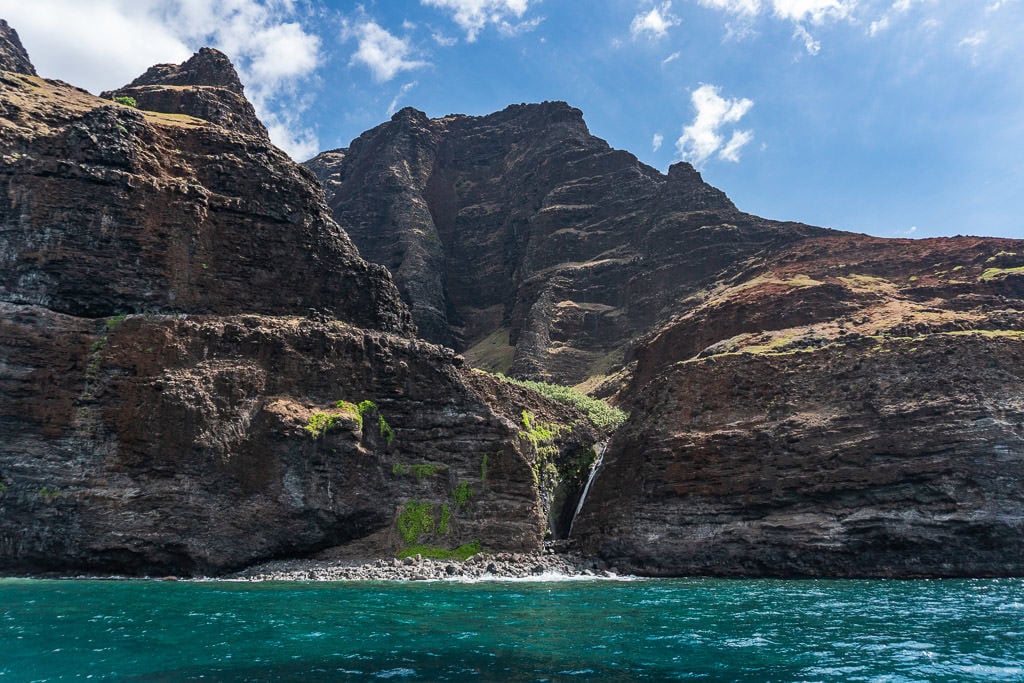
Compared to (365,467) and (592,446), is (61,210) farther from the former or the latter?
(592,446)

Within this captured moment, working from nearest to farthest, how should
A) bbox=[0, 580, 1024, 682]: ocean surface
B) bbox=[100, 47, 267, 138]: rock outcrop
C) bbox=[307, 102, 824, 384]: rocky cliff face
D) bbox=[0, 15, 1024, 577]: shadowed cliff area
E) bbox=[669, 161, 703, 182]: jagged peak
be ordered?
bbox=[0, 580, 1024, 682]: ocean surface, bbox=[0, 15, 1024, 577]: shadowed cliff area, bbox=[100, 47, 267, 138]: rock outcrop, bbox=[307, 102, 824, 384]: rocky cliff face, bbox=[669, 161, 703, 182]: jagged peak

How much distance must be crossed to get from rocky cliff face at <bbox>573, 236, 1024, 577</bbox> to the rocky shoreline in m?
3.91

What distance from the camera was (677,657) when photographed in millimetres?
18172

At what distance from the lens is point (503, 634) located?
2180 cm

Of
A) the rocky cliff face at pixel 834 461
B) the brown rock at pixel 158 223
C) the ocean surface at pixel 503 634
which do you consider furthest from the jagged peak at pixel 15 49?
the rocky cliff face at pixel 834 461

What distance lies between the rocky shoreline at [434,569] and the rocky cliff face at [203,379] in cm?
157

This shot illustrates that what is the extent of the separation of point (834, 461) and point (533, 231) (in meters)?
99.4

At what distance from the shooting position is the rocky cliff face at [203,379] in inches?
1574

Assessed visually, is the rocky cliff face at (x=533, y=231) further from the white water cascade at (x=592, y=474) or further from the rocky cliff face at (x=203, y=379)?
the rocky cliff face at (x=203, y=379)

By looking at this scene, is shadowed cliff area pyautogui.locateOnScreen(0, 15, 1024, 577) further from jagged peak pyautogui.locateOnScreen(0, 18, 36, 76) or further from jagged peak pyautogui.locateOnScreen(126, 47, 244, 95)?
jagged peak pyautogui.locateOnScreen(0, 18, 36, 76)

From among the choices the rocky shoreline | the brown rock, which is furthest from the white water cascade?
the brown rock

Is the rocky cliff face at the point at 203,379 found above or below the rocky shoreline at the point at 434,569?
above

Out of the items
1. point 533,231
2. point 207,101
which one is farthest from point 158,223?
point 533,231

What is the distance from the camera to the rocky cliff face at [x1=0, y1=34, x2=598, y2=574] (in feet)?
131
